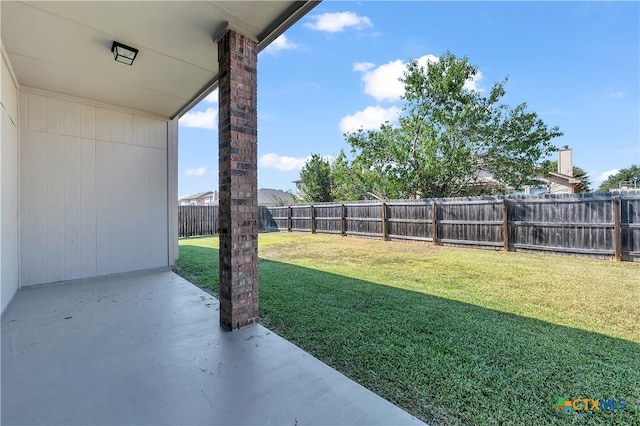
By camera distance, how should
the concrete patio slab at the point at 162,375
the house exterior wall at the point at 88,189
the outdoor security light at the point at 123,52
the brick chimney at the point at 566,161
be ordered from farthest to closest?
the brick chimney at the point at 566,161, the house exterior wall at the point at 88,189, the outdoor security light at the point at 123,52, the concrete patio slab at the point at 162,375

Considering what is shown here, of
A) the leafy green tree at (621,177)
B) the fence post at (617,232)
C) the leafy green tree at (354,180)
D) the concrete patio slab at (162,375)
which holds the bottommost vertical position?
the concrete patio slab at (162,375)

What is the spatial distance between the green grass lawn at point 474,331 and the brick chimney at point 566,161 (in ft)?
57.3

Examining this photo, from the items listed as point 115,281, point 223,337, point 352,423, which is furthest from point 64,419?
point 115,281

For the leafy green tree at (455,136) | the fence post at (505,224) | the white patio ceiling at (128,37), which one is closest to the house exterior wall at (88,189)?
the white patio ceiling at (128,37)

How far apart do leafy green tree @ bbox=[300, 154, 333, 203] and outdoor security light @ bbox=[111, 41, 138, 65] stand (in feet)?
56.8

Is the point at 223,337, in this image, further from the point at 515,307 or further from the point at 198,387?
the point at 515,307

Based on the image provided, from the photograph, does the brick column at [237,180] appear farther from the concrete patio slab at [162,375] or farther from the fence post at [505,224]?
the fence post at [505,224]

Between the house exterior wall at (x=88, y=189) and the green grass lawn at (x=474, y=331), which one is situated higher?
the house exterior wall at (x=88, y=189)

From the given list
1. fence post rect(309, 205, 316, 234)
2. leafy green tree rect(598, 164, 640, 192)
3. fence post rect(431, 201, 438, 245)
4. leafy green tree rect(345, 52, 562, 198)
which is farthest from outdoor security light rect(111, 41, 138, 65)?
leafy green tree rect(598, 164, 640, 192)

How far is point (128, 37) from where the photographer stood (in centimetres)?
298

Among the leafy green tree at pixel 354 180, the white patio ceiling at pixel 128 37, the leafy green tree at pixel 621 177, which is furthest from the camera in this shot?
the leafy green tree at pixel 621 177

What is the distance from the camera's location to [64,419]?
5.13ft

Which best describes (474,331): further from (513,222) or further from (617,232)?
(513,222)

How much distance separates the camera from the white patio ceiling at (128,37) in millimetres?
2555
